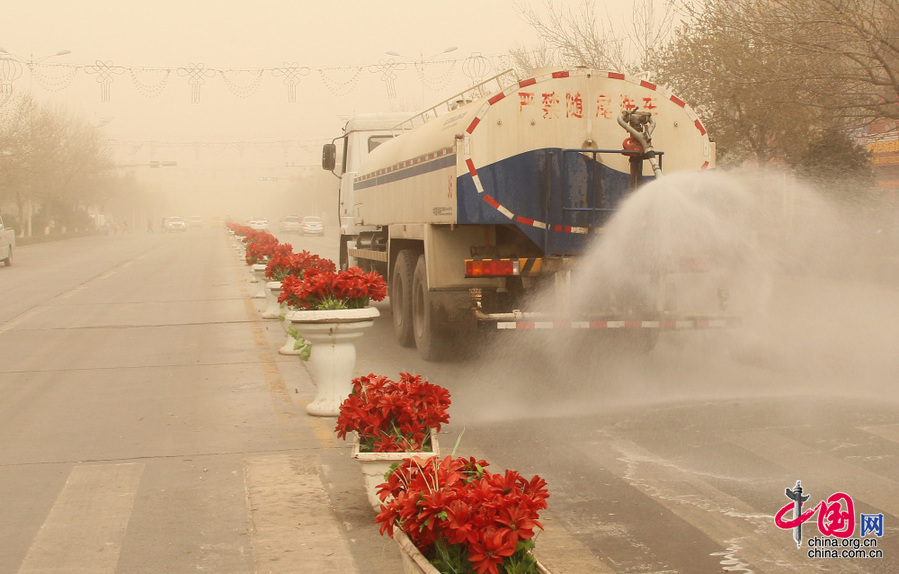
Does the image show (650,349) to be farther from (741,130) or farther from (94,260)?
(94,260)

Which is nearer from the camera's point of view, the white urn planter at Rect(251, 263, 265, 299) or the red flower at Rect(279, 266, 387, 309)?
the red flower at Rect(279, 266, 387, 309)

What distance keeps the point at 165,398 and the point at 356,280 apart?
2293mm

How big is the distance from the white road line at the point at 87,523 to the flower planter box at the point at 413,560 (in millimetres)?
1772

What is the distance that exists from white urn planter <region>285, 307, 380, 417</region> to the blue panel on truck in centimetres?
177

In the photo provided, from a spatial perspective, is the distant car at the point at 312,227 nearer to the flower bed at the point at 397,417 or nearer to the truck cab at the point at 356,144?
the truck cab at the point at 356,144

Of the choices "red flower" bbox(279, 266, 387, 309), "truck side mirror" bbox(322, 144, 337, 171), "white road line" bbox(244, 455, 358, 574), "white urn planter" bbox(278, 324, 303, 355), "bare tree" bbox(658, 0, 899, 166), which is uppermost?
"bare tree" bbox(658, 0, 899, 166)

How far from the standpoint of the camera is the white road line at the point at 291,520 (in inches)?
186

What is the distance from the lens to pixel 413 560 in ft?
→ 11.4

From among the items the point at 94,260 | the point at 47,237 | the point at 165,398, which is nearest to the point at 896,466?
the point at 165,398

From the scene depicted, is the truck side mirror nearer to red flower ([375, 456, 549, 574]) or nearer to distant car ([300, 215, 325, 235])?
red flower ([375, 456, 549, 574])

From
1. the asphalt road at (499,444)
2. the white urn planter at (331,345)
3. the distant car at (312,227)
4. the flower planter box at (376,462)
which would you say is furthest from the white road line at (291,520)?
the distant car at (312,227)

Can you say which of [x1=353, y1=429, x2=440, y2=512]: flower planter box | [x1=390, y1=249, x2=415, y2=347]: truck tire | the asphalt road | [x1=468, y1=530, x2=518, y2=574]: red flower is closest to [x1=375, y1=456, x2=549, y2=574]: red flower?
[x1=468, y1=530, x2=518, y2=574]: red flower

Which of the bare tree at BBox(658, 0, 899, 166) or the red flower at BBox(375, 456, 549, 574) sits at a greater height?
the bare tree at BBox(658, 0, 899, 166)

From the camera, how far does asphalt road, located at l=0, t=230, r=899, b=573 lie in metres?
4.89
